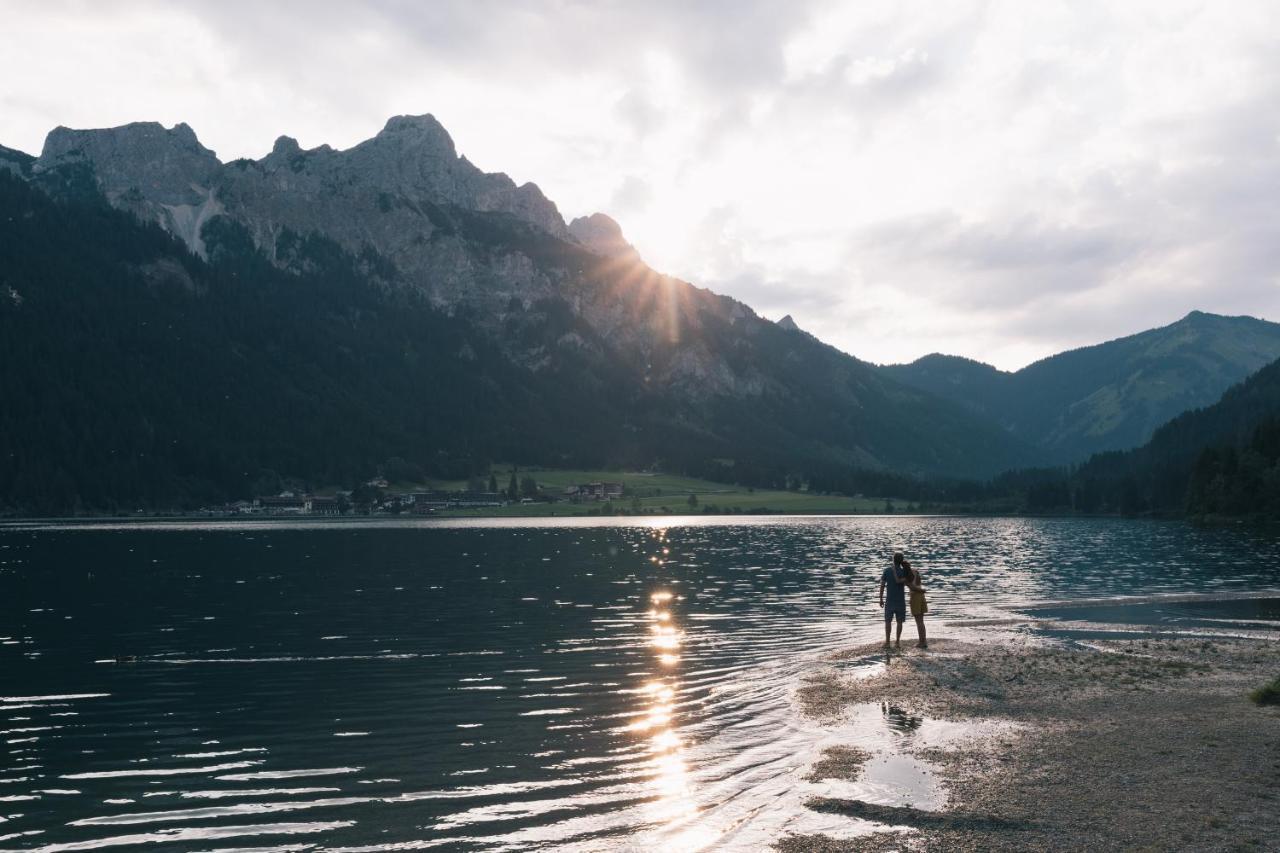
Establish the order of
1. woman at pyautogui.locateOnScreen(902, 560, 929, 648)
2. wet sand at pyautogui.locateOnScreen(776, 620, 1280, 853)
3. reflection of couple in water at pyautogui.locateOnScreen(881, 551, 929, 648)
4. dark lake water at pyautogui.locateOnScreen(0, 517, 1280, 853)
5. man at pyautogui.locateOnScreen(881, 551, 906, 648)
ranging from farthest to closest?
man at pyautogui.locateOnScreen(881, 551, 906, 648) < reflection of couple in water at pyautogui.locateOnScreen(881, 551, 929, 648) < woman at pyautogui.locateOnScreen(902, 560, 929, 648) < dark lake water at pyautogui.locateOnScreen(0, 517, 1280, 853) < wet sand at pyautogui.locateOnScreen(776, 620, 1280, 853)

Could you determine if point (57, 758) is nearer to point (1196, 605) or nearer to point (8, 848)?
point (8, 848)

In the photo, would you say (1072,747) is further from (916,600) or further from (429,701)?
(429,701)

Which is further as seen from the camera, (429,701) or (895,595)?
(895,595)

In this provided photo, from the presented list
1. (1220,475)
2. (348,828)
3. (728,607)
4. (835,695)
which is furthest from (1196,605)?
(1220,475)

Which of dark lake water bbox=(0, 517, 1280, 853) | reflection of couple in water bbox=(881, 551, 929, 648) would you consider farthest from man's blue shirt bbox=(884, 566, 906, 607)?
dark lake water bbox=(0, 517, 1280, 853)

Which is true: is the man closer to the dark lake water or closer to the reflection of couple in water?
the reflection of couple in water

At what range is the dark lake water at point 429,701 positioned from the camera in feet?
70.4

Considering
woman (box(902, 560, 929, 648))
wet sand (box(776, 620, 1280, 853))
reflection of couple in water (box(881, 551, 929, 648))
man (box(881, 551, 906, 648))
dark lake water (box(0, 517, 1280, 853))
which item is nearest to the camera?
wet sand (box(776, 620, 1280, 853))

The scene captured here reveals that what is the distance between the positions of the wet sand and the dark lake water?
2.51 m

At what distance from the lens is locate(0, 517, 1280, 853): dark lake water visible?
21453mm

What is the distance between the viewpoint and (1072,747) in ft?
85.5

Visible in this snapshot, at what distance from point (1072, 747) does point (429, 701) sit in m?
22.0

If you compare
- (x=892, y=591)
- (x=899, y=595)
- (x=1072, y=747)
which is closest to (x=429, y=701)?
(x=1072, y=747)

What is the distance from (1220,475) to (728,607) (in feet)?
537
